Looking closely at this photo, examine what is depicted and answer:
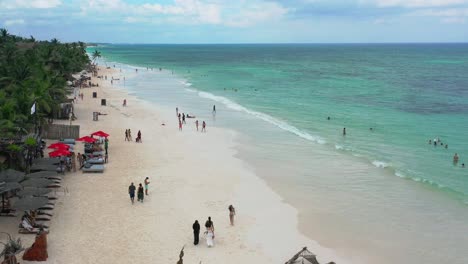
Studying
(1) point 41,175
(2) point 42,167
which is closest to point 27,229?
(1) point 41,175

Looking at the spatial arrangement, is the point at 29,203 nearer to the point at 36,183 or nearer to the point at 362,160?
the point at 36,183

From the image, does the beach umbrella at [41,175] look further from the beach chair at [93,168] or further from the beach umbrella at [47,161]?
the beach chair at [93,168]

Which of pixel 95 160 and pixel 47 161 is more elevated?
pixel 47 161

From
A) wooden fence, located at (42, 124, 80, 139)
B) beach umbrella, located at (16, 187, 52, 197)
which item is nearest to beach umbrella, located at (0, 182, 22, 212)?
beach umbrella, located at (16, 187, 52, 197)

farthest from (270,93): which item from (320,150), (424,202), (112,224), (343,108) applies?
(112,224)

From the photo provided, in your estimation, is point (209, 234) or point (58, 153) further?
point (58, 153)

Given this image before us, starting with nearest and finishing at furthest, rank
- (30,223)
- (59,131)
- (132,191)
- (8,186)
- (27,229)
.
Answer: (27,229) → (30,223) → (8,186) → (132,191) → (59,131)

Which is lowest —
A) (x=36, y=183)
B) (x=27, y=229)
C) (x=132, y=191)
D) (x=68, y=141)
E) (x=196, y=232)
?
(x=27, y=229)

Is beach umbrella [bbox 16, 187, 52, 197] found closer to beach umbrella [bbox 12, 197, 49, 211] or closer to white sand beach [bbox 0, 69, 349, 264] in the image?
beach umbrella [bbox 12, 197, 49, 211]
